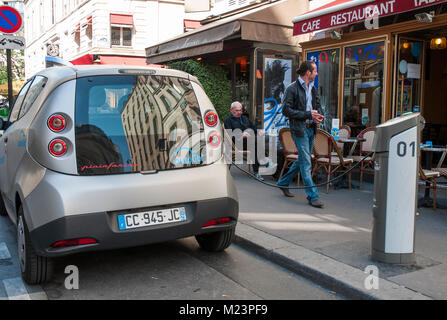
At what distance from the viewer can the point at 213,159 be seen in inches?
149

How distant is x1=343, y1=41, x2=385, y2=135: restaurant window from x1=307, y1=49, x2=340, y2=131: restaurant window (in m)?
0.24

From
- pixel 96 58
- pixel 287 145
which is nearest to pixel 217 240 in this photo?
pixel 287 145

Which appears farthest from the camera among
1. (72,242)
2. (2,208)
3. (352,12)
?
(352,12)

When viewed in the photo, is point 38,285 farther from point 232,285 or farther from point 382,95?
point 382,95

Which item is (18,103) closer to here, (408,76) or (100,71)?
(100,71)

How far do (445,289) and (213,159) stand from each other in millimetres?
2021

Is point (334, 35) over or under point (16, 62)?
under

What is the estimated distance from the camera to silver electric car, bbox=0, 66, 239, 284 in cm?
320

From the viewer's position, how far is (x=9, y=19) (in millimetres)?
9227

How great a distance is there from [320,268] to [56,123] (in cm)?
236

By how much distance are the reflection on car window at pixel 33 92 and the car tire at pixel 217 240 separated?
1.98m

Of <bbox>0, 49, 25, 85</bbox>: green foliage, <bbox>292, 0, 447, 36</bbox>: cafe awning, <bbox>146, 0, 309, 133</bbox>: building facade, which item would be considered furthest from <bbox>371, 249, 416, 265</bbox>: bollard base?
<bbox>0, 49, 25, 85</bbox>: green foliage

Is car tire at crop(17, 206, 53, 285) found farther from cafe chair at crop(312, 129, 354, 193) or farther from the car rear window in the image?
cafe chair at crop(312, 129, 354, 193)

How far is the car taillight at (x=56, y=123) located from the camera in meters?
3.25
